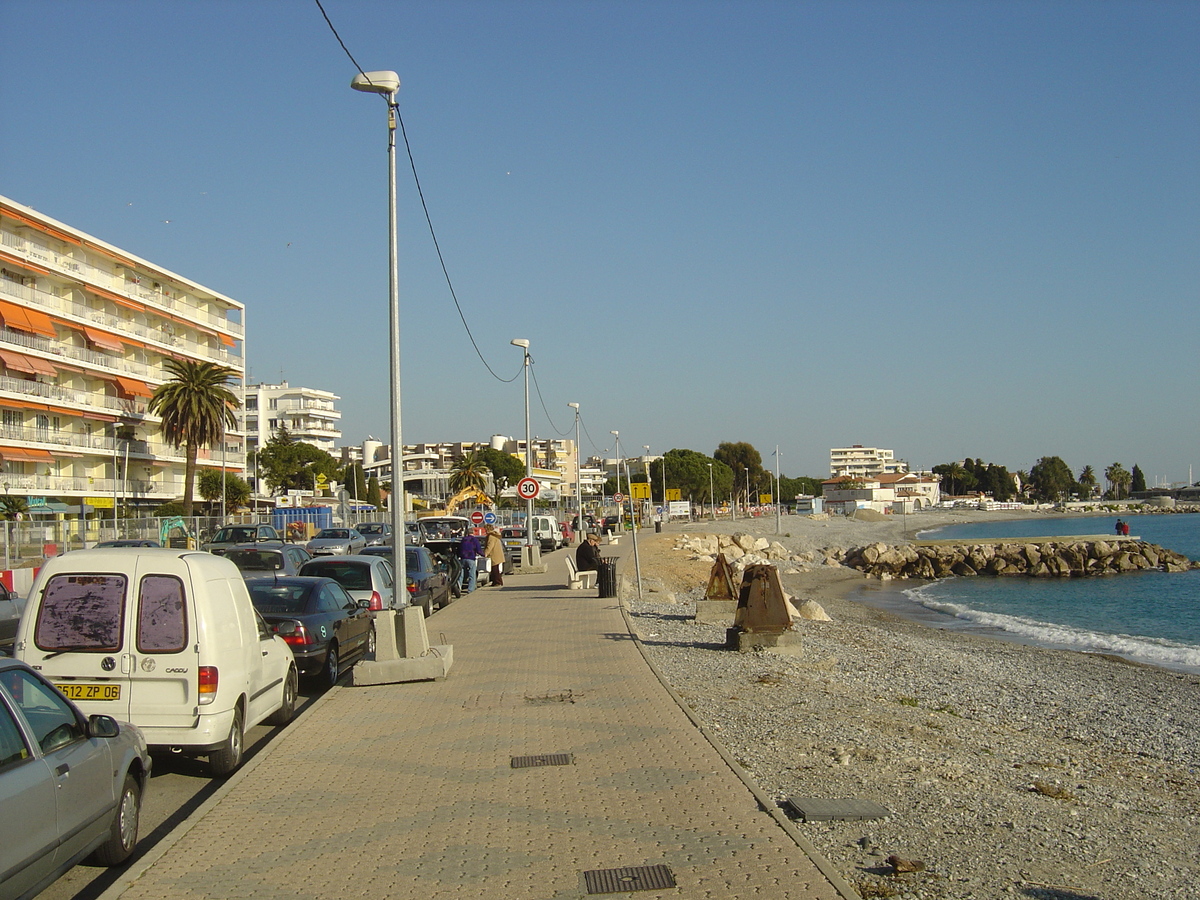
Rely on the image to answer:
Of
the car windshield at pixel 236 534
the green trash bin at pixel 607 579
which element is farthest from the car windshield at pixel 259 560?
the car windshield at pixel 236 534

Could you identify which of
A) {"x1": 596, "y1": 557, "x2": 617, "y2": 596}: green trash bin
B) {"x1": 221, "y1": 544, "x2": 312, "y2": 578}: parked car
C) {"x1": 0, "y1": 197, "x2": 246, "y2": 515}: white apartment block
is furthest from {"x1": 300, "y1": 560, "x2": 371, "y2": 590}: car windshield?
{"x1": 0, "y1": 197, "x2": 246, "y2": 515}: white apartment block

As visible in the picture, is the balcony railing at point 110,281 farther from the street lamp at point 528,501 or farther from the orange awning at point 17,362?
the street lamp at point 528,501

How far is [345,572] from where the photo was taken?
53.8 feet

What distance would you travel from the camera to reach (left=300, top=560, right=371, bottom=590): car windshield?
53.3ft

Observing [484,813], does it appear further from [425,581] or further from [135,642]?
[425,581]

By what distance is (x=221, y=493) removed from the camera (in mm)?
68188

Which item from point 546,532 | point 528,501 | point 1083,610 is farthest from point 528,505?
point 1083,610

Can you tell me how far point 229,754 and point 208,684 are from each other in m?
0.75

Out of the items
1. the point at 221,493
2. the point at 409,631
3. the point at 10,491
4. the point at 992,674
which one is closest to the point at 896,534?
the point at 221,493

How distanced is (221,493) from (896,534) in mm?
68098

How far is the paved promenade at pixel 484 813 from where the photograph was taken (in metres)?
5.41

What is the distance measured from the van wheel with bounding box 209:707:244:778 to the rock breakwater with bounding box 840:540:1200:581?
50727 millimetres

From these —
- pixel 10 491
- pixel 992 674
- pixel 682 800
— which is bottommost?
pixel 992 674

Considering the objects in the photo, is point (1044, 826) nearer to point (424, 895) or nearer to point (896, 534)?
point (424, 895)
